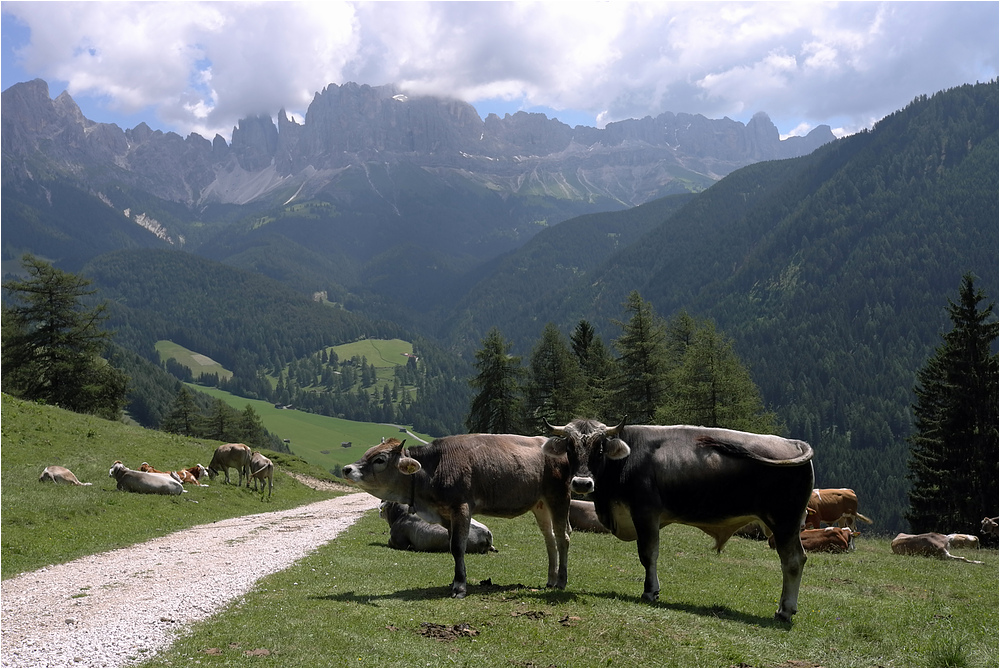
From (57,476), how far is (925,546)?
34187mm

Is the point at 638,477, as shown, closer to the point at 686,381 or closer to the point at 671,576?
the point at 671,576

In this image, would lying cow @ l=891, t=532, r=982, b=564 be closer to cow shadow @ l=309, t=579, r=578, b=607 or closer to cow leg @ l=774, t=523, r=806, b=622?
cow leg @ l=774, t=523, r=806, b=622

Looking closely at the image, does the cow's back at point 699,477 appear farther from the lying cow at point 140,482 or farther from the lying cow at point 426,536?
the lying cow at point 140,482

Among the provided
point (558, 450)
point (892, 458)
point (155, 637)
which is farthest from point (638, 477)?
point (892, 458)

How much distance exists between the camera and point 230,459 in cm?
3934

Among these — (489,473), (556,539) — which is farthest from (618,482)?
(489,473)

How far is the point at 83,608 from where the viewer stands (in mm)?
12734

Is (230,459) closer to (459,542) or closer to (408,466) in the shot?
(408,466)

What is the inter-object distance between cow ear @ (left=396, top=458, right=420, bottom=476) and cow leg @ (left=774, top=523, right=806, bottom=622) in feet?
22.3

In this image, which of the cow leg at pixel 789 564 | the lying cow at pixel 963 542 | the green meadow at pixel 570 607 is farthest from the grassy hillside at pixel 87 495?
the lying cow at pixel 963 542

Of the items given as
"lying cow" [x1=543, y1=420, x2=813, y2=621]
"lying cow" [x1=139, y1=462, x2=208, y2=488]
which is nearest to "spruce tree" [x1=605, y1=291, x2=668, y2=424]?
"lying cow" [x1=139, y1=462, x2=208, y2=488]

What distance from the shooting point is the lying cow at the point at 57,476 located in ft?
97.5

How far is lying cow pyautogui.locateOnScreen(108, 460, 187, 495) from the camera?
103ft

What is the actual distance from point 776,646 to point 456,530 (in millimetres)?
6050
